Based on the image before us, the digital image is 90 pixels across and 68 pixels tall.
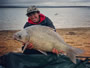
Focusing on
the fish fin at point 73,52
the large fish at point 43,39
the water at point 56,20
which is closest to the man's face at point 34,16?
the large fish at point 43,39

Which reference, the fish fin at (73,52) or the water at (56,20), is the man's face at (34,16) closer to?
the fish fin at (73,52)

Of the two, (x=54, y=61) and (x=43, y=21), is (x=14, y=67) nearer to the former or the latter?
A: (x=54, y=61)

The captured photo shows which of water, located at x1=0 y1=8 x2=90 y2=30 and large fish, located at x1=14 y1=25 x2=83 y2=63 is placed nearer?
large fish, located at x1=14 y1=25 x2=83 y2=63

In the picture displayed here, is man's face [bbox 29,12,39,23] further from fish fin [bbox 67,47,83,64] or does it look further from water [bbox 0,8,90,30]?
water [bbox 0,8,90,30]

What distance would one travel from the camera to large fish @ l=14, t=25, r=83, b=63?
183 centimetres

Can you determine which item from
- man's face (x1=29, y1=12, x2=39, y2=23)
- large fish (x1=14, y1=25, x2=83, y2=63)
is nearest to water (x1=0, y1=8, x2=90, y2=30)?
man's face (x1=29, y1=12, x2=39, y2=23)

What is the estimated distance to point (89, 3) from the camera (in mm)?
73250

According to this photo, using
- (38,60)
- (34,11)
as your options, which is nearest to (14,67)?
(38,60)

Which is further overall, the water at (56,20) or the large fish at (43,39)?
the water at (56,20)

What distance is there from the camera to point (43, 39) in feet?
6.10

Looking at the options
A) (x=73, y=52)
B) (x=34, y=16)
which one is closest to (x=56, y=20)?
(x=34, y=16)

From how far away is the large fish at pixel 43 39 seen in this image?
1.83 meters

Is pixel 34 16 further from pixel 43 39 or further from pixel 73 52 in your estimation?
pixel 73 52

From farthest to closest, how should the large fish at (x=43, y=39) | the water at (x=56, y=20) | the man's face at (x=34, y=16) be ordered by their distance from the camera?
the water at (x=56, y=20) → the man's face at (x=34, y=16) → the large fish at (x=43, y=39)
